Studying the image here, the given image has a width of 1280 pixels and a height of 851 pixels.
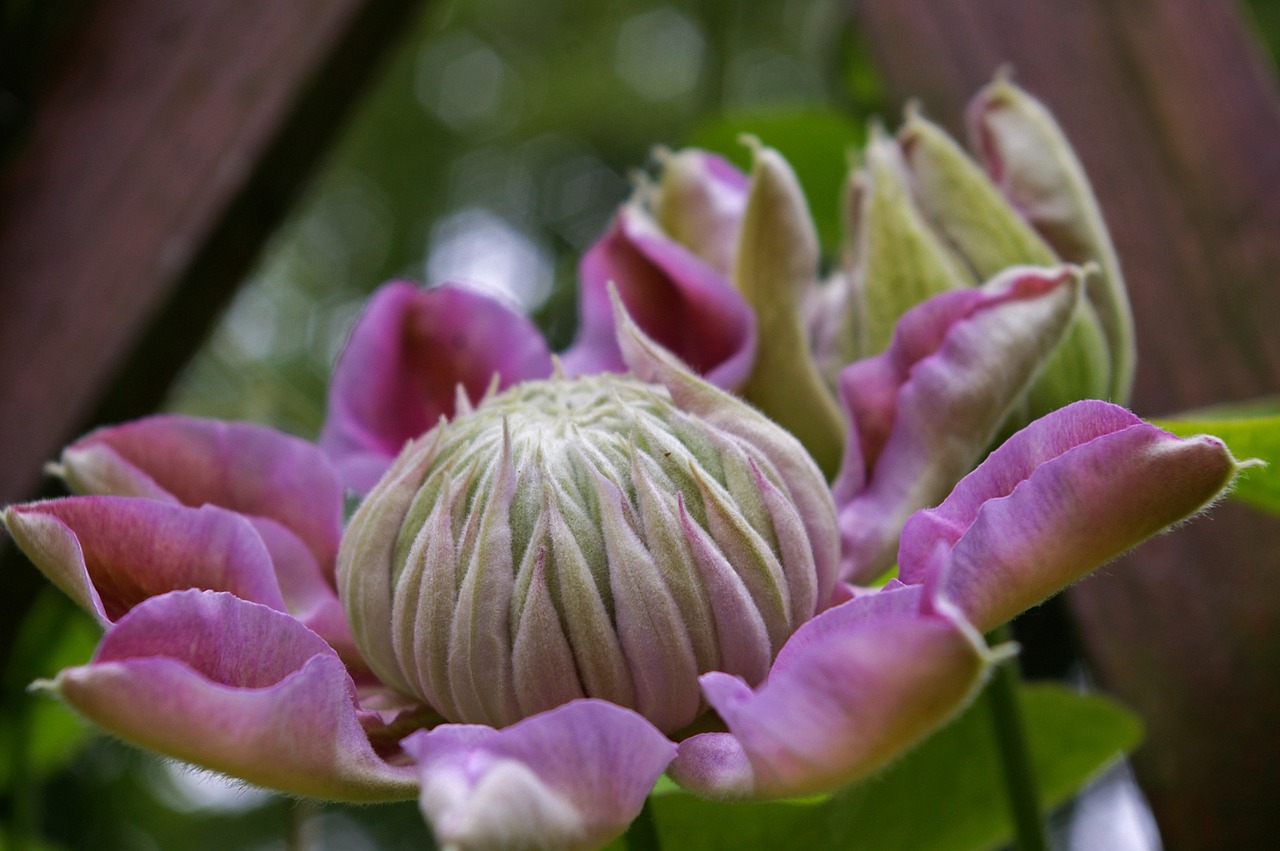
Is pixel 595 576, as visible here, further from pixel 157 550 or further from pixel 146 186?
pixel 146 186

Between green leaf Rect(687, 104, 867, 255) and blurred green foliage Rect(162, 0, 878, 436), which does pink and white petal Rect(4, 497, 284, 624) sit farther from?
blurred green foliage Rect(162, 0, 878, 436)

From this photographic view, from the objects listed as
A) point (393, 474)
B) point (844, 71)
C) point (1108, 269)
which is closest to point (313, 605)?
point (393, 474)

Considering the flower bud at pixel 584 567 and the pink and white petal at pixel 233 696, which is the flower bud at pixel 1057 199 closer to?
the flower bud at pixel 584 567

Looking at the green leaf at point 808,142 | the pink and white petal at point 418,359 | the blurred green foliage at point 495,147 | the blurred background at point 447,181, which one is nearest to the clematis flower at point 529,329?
the pink and white petal at point 418,359

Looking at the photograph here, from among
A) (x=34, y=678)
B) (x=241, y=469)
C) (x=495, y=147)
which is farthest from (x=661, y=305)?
(x=495, y=147)

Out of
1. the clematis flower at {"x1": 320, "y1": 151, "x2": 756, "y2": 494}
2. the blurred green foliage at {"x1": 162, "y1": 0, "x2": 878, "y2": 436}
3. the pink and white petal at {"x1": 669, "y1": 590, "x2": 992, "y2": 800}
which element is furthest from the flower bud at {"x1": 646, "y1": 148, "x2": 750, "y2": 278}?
the blurred green foliage at {"x1": 162, "y1": 0, "x2": 878, "y2": 436}
